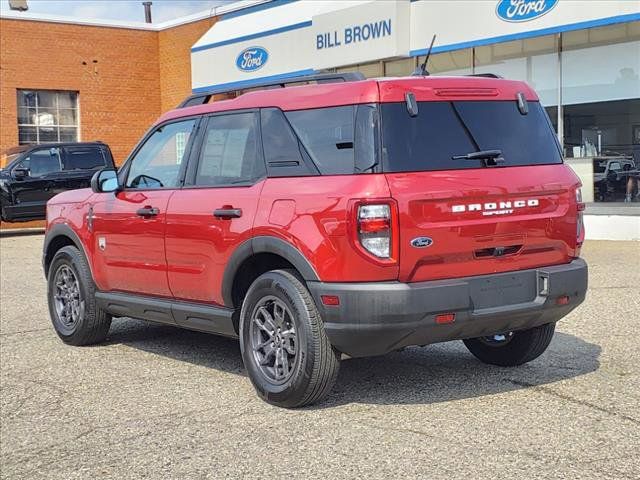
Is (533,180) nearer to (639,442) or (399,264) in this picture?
(399,264)

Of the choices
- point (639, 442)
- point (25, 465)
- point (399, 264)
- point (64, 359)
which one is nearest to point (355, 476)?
point (399, 264)

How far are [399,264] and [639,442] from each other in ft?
5.01

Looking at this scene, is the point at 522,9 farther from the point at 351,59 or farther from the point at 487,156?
the point at 487,156

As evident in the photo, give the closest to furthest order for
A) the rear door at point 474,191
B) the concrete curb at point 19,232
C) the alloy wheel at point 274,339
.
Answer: the rear door at point 474,191, the alloy wheel at point 274,339, the concrete curb at point 19,232

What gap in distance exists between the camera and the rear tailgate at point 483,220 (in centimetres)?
471

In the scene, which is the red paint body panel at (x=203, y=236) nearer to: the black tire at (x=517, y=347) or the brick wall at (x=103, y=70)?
the black tire at (x=517, y=347)

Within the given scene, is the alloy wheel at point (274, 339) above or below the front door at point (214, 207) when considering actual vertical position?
below

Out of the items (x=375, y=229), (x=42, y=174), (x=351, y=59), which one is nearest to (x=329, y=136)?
(x=375, y=229)

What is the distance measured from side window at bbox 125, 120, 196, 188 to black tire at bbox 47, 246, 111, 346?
0.96 meters

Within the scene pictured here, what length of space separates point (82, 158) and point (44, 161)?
2.84 feet

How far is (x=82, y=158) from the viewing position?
66.6 feet

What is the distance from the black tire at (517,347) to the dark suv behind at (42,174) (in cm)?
1493

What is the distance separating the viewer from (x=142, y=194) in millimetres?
6461

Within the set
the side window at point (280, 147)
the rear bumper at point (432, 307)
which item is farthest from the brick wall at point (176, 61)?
the rear bumper at point (432, 307)
